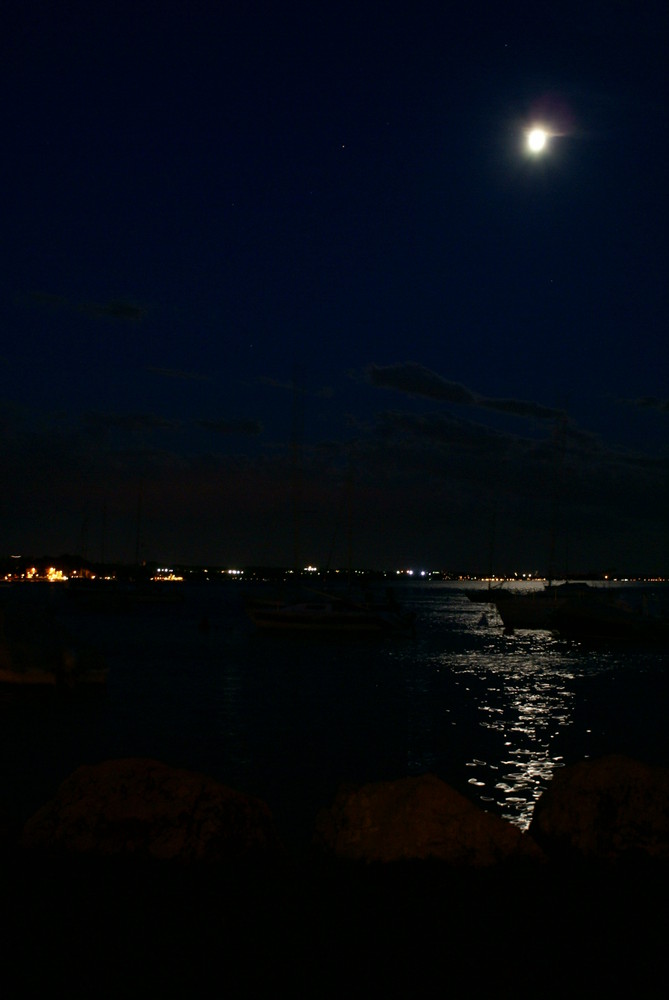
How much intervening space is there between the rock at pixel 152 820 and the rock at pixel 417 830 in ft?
2.94

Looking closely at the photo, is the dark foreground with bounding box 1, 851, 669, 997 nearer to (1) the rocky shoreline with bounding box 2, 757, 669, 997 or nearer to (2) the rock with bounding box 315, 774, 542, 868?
(1) the rocky shoreline with bounding box 2, 757, 669, 997

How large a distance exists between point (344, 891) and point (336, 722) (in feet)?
45.4

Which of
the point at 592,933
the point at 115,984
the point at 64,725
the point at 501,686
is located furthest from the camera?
the point at 501,686

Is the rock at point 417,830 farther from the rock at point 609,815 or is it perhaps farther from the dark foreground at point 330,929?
the rock at point 609,815

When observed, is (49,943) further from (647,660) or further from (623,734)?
(647,660)

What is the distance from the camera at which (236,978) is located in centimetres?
641

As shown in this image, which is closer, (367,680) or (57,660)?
(57,660)

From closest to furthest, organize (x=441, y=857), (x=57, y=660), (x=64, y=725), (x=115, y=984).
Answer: (x=115, y=984)
(x=441, y=857)
(x=64, y=725)
(x=57, y=660)

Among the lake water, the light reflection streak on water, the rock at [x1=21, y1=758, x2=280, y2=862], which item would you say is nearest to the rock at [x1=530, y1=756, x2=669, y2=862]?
the light reflection streak on water

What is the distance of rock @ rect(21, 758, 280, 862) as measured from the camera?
880 centimetres

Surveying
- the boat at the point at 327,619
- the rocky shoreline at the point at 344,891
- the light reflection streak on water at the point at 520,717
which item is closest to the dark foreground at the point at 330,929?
the rocky shoreline at the point at 344,891

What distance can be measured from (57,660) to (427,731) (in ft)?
36.9

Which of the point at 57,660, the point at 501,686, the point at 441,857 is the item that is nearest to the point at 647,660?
the point at 501,686

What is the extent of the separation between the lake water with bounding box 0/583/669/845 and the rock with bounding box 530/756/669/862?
9.95 ft
